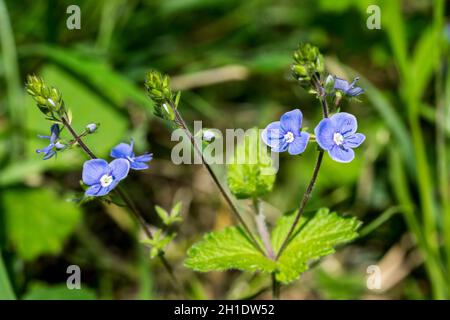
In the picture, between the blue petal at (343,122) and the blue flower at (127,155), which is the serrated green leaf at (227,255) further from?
the blue petal at (343,122)

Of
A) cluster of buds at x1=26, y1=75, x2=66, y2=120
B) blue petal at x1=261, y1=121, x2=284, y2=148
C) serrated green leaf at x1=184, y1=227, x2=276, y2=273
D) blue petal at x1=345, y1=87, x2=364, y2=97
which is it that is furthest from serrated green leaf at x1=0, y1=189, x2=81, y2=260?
blue petal at x1=345, y1=87, x2=364, y2=97

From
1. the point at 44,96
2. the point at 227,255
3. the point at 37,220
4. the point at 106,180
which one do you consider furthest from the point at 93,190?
the point at 37,220

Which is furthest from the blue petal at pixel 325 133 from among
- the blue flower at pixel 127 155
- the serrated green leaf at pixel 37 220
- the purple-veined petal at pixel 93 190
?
the serrated green leaf at pixel 37 220

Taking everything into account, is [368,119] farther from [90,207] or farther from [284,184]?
[90,207]

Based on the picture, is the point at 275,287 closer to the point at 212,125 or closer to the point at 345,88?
the point at 345,88

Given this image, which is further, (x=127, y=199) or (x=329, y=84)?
(x=127, y=199)

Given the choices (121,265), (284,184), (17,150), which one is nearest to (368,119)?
(284,184)

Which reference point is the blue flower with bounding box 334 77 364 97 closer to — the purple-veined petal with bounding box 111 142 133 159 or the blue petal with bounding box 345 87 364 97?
the blue petal with bounding box 345 87 364 97
